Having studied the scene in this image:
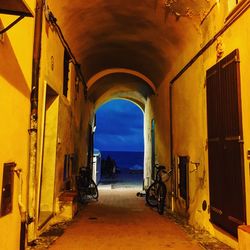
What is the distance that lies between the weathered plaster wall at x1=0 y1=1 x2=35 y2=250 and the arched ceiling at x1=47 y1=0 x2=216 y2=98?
1.50 m

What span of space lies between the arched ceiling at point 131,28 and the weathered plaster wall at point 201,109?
0.54m

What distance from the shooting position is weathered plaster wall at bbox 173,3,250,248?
394cm

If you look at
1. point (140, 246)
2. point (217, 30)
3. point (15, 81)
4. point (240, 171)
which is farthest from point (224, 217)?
point (15, 81)

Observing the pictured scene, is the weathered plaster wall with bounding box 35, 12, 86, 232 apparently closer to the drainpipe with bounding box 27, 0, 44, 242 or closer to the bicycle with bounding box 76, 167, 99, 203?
the drainpipe with bounding box 27, 0, 44, 242

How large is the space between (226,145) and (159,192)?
4.11 m

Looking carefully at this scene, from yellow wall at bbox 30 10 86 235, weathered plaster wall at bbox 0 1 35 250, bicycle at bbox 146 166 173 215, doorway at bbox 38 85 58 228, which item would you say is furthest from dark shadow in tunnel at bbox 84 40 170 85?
weathered plaster wall at bbox 0 1 35 250

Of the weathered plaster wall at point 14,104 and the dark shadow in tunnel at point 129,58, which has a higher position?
the dark shadow in tunnel at point 129,58

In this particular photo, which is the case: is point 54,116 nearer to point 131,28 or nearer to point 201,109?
point 201,109

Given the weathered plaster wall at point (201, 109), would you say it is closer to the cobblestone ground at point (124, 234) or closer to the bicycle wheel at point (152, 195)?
the cobblestone ground at point (124, 234)

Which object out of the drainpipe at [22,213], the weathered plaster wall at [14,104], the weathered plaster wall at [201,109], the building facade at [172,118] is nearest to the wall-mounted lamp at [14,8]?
the building facade at [172,118]

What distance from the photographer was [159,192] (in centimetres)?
823

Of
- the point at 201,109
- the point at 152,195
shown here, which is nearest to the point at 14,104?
the point at 201,109

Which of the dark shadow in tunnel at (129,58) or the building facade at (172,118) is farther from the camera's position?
the dark shadow in tunnel at (129,58)

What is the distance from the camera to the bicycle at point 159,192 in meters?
7.82
